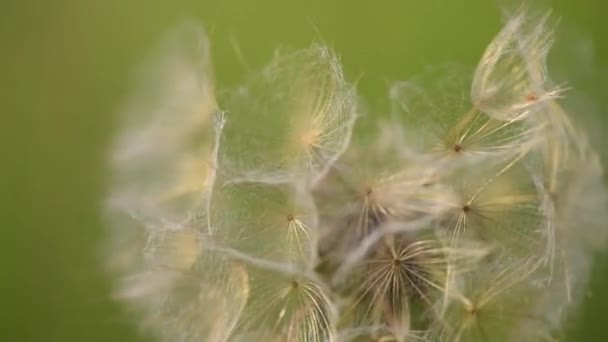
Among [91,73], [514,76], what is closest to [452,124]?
[514,76]

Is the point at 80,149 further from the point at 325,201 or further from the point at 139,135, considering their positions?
the point at 325,201

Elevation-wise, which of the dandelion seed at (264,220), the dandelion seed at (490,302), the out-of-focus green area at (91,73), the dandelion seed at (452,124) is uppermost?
the out-of-focus green area at (91,73)

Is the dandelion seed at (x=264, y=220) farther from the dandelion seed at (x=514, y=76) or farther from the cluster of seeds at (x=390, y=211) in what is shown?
the dandelion seed at (x=514, y=76)

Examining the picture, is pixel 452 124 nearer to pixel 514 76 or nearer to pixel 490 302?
pixel 514 76

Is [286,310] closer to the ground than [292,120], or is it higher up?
closer to the ground

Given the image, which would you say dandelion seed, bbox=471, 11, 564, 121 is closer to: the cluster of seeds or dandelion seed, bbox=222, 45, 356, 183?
the cluster of seeds

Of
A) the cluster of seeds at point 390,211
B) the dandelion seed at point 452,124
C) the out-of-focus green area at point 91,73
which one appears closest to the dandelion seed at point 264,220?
the cluster of seeds at point 390,211

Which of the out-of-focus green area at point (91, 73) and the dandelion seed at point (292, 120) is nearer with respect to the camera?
the dandelion seed at point (292, 120)

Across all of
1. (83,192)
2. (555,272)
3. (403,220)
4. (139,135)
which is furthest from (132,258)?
(555,272)
